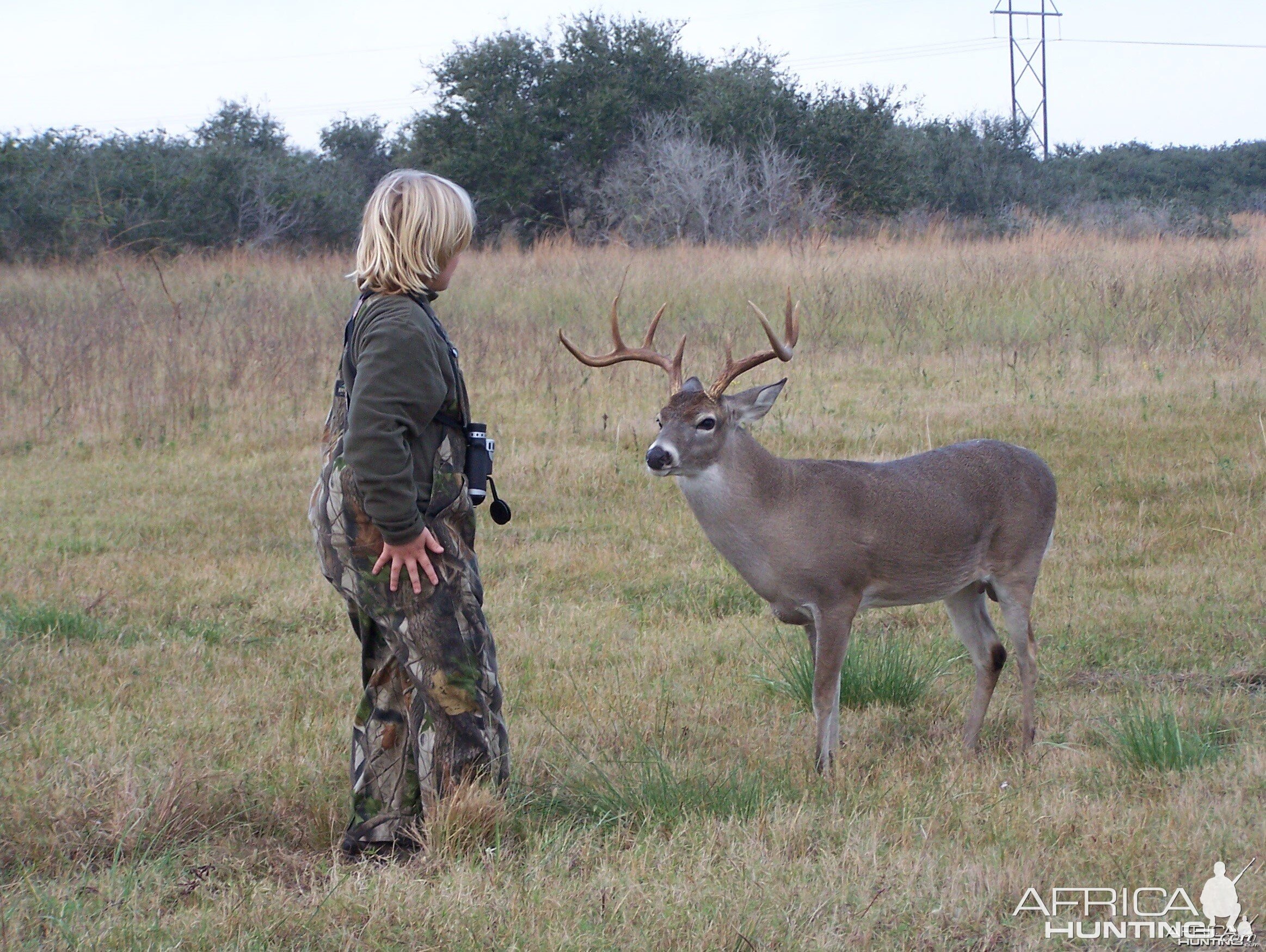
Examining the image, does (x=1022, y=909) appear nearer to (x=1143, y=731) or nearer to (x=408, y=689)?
(x=1143, y=731)

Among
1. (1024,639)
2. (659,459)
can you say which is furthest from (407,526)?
(1024,639)

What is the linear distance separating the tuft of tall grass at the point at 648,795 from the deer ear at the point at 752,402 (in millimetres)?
1356

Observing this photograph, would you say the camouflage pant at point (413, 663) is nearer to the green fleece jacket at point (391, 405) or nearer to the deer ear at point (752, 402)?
the green fleece jacket at point (391, 405)

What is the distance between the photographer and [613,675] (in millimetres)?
5191

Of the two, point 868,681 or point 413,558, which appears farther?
point 868,681

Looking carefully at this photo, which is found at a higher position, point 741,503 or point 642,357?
Result: point 642,357

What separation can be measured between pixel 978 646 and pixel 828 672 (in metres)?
0.84

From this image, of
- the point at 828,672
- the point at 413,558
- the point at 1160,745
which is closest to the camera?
the point at 413,558

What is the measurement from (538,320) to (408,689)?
35.2 ft

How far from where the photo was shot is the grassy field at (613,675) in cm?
313

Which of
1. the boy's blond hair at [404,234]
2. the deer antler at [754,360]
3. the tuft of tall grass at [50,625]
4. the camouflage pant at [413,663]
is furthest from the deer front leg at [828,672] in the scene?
the tuft of tall grass at [50,625]

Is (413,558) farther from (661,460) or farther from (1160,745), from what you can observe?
(1160,745)

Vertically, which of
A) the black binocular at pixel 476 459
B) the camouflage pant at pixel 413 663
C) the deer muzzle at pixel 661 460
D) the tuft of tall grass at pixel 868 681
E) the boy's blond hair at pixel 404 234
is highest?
the boy's blond hair at pixel 404 234

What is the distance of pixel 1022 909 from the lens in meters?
Result: 3.05
